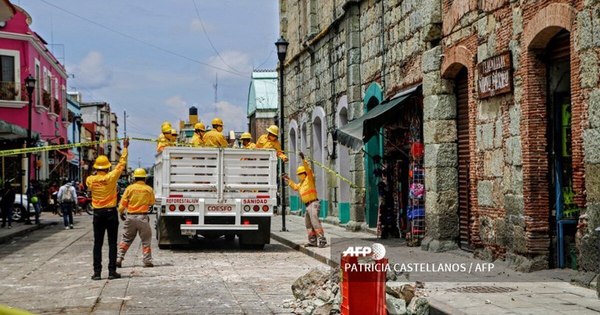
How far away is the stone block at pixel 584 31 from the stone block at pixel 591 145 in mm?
989

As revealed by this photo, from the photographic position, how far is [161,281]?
37.7 ft

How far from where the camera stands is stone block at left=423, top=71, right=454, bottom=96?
1395 cm

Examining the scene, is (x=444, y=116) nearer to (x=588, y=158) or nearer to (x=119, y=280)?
(x=588, y=158)

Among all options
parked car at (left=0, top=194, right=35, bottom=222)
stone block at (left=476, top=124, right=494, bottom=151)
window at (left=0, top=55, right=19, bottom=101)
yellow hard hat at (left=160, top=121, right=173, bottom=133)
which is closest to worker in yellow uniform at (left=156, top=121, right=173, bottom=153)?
yellow hard hat at (left=160, top=121, right=173, bottom=133)

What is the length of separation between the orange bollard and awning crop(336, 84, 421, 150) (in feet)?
24.4

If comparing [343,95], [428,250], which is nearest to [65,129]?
[343,95]

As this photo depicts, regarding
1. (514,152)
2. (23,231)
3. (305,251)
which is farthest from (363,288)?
(23,231)

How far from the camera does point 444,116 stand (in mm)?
13930

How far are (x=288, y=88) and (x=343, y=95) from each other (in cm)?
943

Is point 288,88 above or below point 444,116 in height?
above

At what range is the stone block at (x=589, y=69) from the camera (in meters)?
8.94

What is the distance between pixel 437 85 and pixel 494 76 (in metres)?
2.31

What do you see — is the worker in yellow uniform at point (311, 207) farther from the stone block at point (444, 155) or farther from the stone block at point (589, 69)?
the stone block at point (589, 69)

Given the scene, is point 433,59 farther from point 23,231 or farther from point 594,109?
point 23,231
